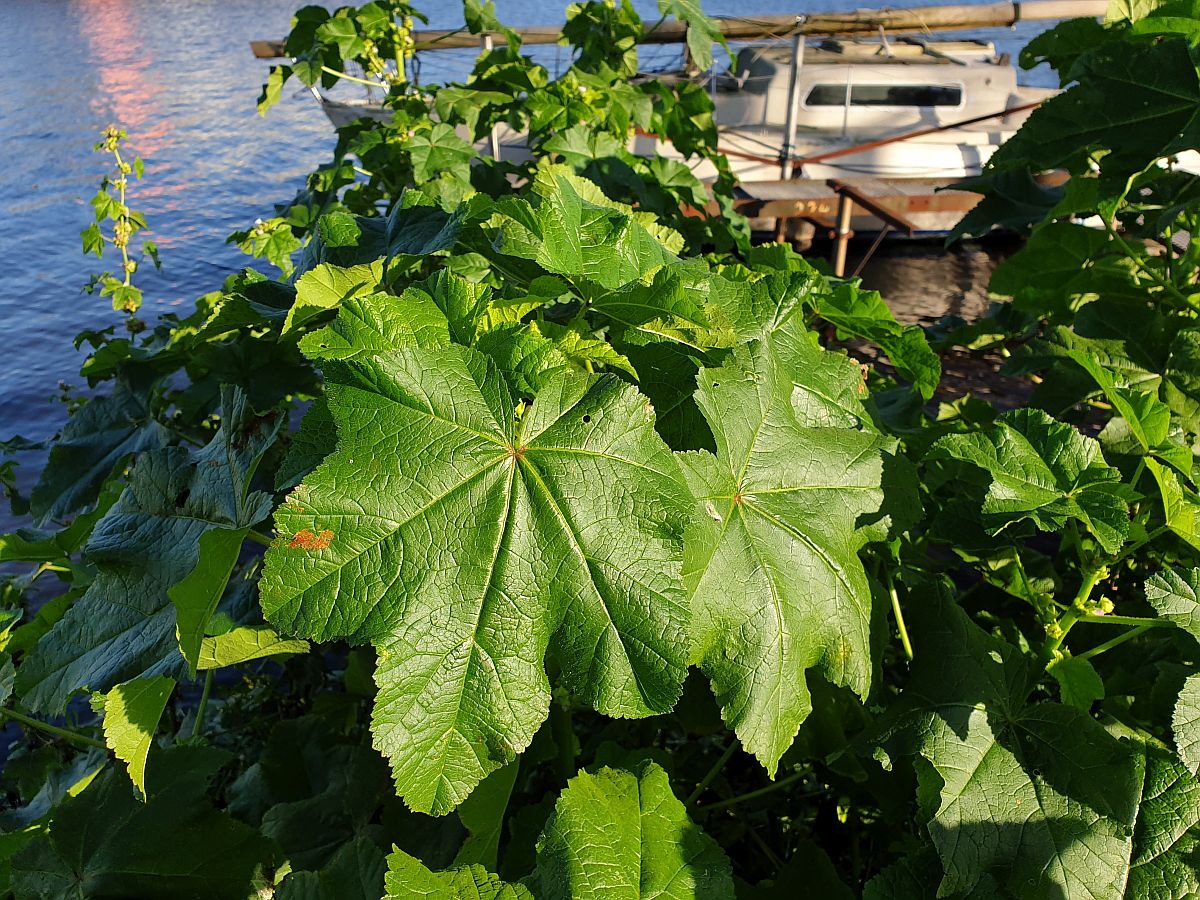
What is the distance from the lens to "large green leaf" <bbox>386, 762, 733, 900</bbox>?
36.4 inches

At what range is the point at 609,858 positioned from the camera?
977 millimetres

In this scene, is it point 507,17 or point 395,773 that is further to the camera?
point 507,17

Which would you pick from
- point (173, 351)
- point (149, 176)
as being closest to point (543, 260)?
point (173, 351)

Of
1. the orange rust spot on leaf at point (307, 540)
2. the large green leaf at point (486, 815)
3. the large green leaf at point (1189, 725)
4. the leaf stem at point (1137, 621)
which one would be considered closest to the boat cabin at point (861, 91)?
the leaf stem at point (1137, 621)

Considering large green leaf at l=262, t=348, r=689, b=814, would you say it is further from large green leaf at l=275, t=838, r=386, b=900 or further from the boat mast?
the boat mast

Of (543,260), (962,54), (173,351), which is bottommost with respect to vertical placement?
(962,54)

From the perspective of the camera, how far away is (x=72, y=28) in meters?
21.4

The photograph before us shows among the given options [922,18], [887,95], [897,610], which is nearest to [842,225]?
[922,18]

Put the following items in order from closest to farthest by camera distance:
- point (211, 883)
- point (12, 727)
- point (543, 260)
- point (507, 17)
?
1. point (543, 260)
2. point (211, 883)
3. point (12, 727)
4. point (507, 17)

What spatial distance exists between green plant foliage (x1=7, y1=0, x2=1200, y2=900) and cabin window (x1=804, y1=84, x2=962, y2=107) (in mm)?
9162

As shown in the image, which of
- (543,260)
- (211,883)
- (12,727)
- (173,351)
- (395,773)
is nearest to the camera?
(395,773)

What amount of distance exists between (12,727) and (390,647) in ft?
11.9

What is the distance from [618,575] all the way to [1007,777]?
62 cm

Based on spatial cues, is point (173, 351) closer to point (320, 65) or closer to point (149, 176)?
point (320, 65)
